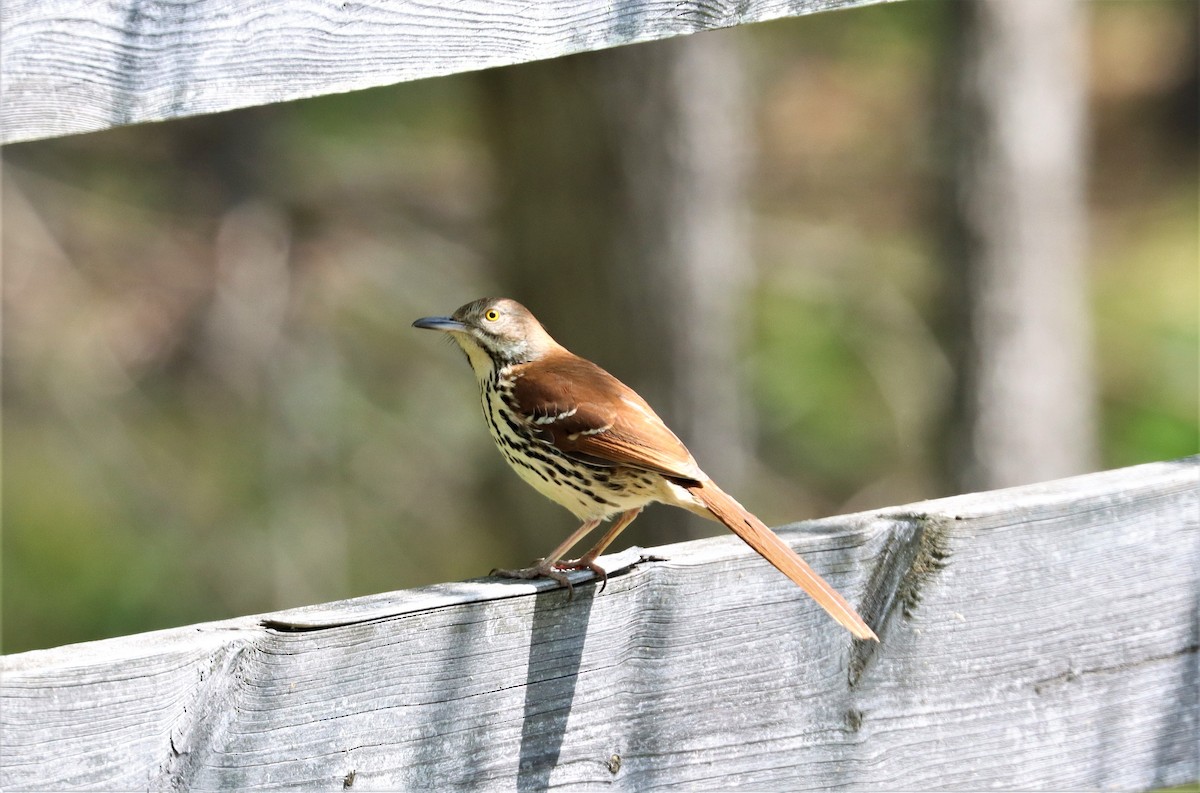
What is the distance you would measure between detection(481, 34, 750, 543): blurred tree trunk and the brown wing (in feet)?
8.17

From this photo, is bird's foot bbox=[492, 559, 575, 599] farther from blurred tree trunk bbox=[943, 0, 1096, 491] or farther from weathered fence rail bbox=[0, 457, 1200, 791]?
blurred tree trunk bbox=[943, 0, 1096, 491]

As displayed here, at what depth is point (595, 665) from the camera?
7.31ft

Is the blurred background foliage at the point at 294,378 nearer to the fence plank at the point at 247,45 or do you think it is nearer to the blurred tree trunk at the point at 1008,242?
the blurred tree trunk at the point at 1008,242

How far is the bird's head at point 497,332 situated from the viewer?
3721 millimetres

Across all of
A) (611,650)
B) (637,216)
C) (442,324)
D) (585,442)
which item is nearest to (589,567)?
(611,650)

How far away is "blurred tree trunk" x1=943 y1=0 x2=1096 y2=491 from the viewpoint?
274 inches

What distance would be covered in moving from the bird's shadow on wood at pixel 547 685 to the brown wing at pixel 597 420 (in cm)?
90

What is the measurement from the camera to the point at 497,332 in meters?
3.74

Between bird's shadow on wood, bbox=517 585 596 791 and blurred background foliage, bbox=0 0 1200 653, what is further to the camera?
blurred background foliage, bbox=0 0 1200 653

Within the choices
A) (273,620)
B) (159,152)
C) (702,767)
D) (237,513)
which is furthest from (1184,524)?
(159,152)

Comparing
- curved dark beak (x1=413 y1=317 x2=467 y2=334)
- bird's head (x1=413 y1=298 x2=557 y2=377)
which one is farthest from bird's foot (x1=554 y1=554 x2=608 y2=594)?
bird's head (x1=413 y1=298 x2=557 y2=377)

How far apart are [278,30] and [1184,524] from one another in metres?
1.90

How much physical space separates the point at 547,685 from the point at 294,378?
703 centimetres

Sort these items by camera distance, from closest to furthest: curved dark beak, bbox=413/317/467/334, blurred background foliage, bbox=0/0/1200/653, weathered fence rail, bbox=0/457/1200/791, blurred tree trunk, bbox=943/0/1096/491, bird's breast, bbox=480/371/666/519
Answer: weathered fence rail, bbox=0/457/1200/791 → bird's breast, bbox=480/371/666/519 → curved dark beak, bbox=413/317/467/334 → blurred tree trunk, bbox=943/0/1096/491 → blurred background foliage, bbox=0/0/1200/653
